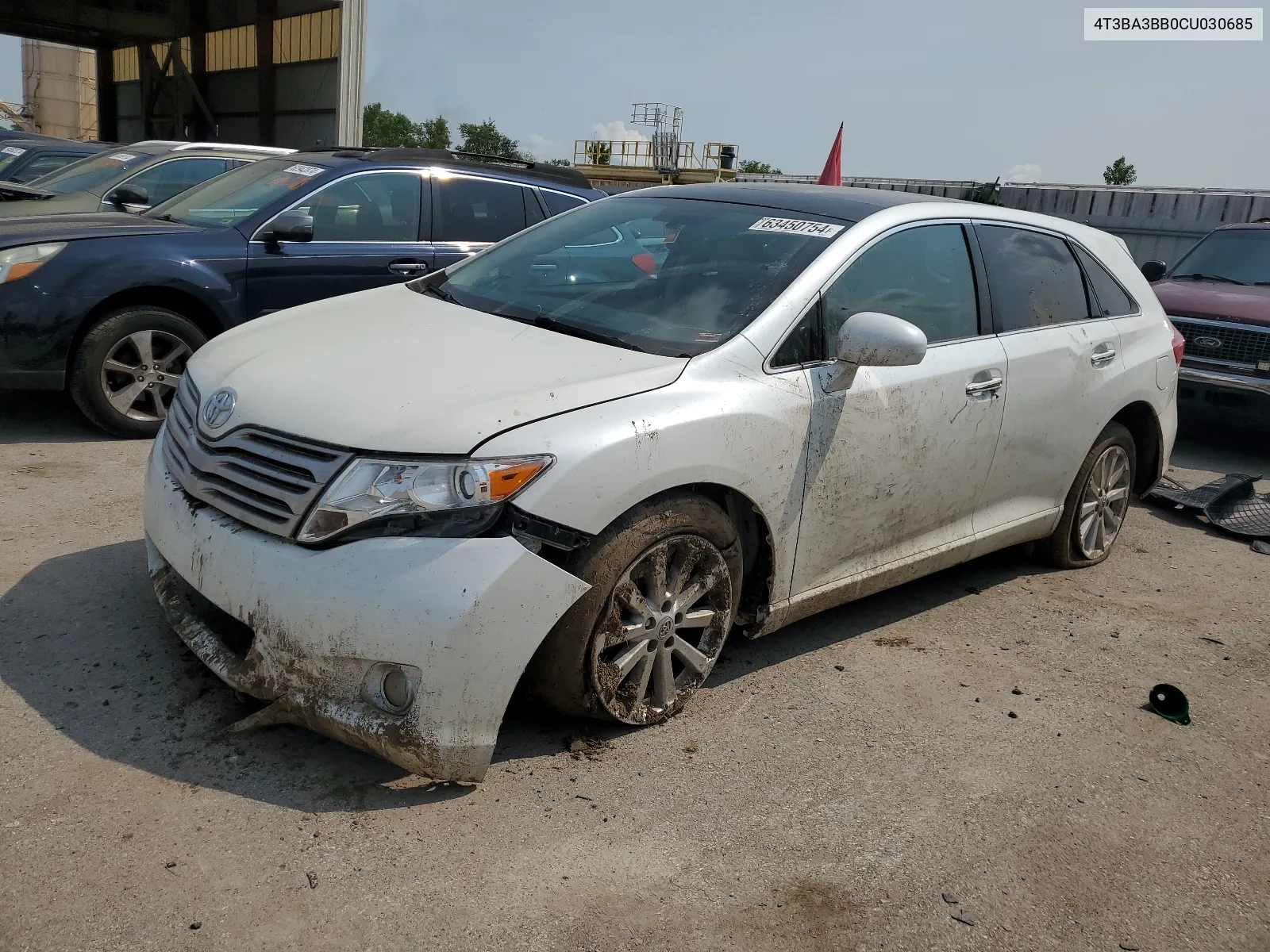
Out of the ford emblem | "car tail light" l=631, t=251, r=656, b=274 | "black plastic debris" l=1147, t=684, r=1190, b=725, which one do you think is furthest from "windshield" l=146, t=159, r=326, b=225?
"black plastic debris" l=1147, t=684, r=1190, b=725

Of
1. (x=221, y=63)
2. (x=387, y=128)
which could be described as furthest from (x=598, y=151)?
(x=387, y=128)

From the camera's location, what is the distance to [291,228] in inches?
255

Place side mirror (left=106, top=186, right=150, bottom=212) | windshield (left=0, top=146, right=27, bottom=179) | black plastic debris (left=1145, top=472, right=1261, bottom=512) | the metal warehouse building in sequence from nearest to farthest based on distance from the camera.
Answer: black plastic debris (left=1145, top=472, right=1261, bottom=512) < side mirror (left=106, top=186, right=150, bottom=212) < windshield (left=0, top=146, right=27, bottom=179) < the metal warehouse building

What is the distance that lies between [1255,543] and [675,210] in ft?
13.4

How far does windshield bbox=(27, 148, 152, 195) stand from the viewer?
376 inches

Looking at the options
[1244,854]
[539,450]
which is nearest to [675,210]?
[539,450]

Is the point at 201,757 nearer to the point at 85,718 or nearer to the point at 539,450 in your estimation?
the point at 85,718

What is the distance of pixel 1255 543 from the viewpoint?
631cm

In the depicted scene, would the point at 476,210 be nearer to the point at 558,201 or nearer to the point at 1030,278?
the point at 558,201

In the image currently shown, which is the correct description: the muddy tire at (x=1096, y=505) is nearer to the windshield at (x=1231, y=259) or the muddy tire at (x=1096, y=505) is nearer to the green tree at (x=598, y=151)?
the windshield at (x=1231, y=259)

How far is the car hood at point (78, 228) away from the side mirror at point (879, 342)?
4.33 metres

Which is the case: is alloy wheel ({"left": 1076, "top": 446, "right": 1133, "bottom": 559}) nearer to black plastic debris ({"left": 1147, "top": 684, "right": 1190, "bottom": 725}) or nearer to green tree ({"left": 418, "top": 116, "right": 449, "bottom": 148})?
black plastic debris ({"left": 1147, "top": 684, "right": 1190, "bottom": 725})

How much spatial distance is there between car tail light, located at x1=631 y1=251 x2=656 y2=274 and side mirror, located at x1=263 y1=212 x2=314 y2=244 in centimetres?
304

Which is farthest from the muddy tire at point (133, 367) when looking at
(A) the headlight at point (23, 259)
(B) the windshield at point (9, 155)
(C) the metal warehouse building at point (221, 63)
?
(C) the metal warehouse building at point (221, 63)
